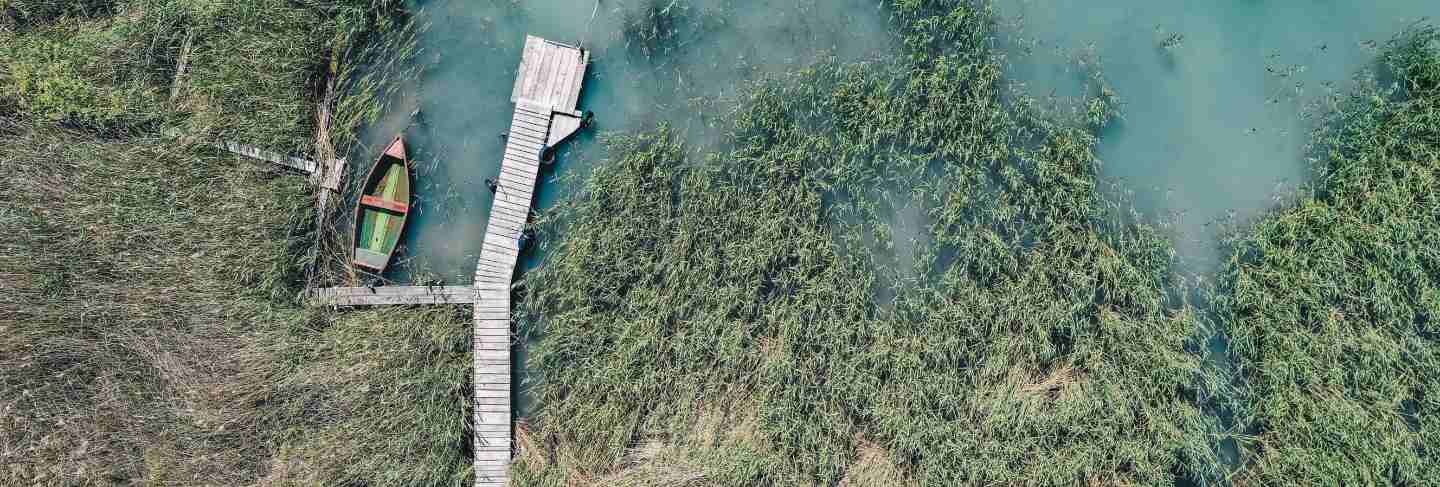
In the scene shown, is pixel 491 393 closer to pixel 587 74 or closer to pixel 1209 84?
pixel 587 74

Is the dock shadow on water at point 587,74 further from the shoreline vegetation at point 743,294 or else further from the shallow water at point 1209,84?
the shallow water at point 1209,84

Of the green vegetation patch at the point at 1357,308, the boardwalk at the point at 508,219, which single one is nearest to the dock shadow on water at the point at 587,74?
the boardwalk at the point at 508,219

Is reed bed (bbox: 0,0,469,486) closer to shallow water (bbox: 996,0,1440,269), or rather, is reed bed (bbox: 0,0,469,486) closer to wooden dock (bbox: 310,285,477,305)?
wooden dock (bbox: 310,285,477,305)

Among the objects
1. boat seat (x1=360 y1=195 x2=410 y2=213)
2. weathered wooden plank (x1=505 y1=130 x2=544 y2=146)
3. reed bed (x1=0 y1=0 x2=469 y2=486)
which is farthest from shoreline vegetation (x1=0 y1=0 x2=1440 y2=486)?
weathered wooden plank (x1=505 y1=130 x2=544 y2=146)

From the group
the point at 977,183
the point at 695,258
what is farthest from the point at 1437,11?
the point at 695,258

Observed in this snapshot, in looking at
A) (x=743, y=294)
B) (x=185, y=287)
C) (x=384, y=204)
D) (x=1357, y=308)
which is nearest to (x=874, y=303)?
(x=743, y=294)

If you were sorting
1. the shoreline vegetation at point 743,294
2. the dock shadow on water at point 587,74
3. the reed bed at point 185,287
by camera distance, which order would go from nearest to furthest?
the reed bed at point 185,287 → the shoreline vegetation at point 743,294 → the dock shadow on water at point 587,74
